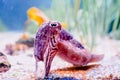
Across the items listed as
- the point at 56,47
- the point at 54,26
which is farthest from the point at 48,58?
the point at 54,26

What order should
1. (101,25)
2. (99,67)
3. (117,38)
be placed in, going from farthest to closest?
1. (117,38)
2. (101,25)
3. (99,67)

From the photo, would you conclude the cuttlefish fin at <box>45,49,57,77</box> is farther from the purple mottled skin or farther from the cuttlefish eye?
the cuttlefish eye

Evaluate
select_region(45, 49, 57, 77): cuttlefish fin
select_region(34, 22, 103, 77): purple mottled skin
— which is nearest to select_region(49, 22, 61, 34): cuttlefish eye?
select_region(34, 22, 103, 77): purple mottled skin

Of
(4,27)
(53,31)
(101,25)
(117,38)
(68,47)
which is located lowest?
(4,27)

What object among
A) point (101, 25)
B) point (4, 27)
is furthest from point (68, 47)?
point (4, 27)

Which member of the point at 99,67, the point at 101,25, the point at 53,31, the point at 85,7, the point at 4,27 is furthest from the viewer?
the point at 4,27

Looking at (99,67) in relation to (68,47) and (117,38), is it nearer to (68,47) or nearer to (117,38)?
(68,47)

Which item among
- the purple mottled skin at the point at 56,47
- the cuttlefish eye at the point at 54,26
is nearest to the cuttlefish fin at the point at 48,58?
the purple mottled skin at the point at 56,47

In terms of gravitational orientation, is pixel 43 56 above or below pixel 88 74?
above
